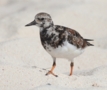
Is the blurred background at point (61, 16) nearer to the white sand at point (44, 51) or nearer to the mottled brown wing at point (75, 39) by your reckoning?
the white sand at point (44, 51)

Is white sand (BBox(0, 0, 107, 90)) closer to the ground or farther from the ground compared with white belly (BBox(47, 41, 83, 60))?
closer to the ground

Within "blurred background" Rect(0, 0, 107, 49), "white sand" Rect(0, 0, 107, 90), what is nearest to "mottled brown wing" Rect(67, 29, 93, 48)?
"white sand" Rect(0, 0, 107, 90)

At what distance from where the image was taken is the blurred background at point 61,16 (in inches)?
323

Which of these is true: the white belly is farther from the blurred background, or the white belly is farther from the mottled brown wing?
the blurred background

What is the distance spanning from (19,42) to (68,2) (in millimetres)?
3049

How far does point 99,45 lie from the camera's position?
7633 mm

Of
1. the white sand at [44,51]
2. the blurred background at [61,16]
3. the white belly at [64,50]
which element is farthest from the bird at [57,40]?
the blurred background at [61,16]

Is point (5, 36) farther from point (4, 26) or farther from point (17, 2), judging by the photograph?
point (17, 2)

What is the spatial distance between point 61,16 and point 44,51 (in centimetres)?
204

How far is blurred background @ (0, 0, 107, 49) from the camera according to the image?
8195 mm

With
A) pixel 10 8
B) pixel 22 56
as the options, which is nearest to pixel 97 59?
pixel 22 56

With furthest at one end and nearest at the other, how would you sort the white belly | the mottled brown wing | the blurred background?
the blurred background
the mottled brown wing
the white belly

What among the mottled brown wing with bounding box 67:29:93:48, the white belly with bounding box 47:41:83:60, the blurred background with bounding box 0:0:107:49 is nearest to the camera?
the white belly with bounding box 47:41:83:60

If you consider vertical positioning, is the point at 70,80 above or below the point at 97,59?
above
